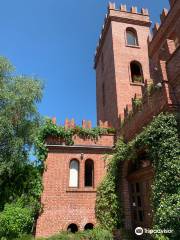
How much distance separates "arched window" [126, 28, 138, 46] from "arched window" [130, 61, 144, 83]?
2001 mm

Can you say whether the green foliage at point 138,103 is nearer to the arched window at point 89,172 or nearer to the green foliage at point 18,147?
the arched window at point 89,172

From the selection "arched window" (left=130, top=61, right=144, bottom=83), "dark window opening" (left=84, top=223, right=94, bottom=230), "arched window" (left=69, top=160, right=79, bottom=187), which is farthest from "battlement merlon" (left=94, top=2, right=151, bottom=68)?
"dark window opening" (left=84, top=223, right=94, bottom=230)

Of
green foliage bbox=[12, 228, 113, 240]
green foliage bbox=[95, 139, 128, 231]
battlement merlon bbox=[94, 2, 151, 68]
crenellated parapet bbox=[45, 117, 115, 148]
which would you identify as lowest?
green foliage bbox=[12, 228, 113, 240]

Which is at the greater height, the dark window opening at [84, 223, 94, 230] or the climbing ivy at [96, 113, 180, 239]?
the climbing ivy at [96, 113, 180, 239]

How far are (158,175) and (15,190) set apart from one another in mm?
8192

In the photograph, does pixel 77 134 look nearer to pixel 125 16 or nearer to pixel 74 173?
pixel 74 173

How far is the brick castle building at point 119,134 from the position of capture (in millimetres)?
9930

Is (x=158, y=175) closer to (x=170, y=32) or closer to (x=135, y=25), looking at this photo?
(x=170, y=32)

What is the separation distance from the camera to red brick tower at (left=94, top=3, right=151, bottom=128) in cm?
1689

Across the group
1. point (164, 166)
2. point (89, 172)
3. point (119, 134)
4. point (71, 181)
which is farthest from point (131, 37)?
point (164, 166)

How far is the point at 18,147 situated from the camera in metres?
12.9

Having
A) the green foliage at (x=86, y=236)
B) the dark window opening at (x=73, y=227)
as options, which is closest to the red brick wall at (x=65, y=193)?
the dark window opening at (x=73, y=227)

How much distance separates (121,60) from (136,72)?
194 centimetres

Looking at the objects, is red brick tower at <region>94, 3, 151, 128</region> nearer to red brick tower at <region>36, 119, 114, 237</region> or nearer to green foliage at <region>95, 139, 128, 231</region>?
red brick tower at <region>36, 119, 114, 237</region>
